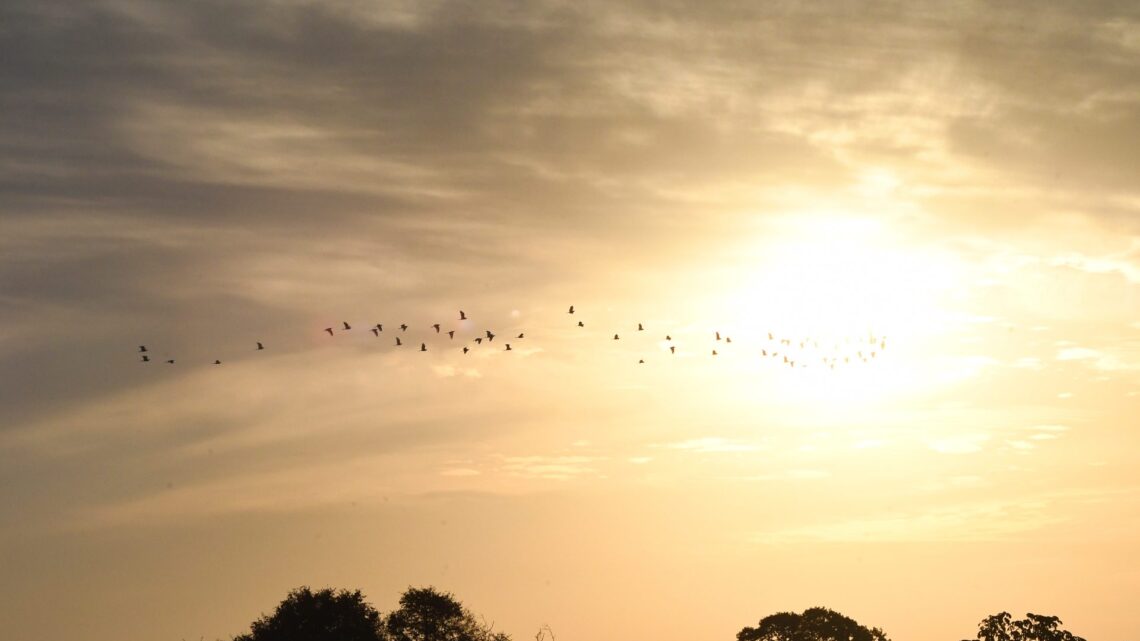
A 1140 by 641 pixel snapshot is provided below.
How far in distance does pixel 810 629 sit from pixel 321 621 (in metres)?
66.1

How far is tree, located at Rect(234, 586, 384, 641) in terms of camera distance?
439 feet

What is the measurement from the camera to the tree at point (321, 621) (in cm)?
13375

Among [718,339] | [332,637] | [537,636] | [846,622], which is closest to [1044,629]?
[846,622]

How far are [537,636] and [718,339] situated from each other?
85.0 metres

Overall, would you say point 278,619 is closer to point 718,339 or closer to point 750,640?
point 750,640

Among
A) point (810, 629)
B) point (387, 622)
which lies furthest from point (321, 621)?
point (810, 629)

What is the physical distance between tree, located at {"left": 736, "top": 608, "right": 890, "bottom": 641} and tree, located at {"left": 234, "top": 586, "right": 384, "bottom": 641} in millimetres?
54631

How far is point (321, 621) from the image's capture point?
5315 inches

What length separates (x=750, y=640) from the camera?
16412cm

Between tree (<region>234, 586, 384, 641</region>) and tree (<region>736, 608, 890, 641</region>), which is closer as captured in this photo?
tree (<region>234, 586, 384, 641</region>)

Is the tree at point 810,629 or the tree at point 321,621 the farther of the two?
the tree at point 810,629

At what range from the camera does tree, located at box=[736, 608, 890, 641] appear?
16300 cm

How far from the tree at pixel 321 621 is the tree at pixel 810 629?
54.6m

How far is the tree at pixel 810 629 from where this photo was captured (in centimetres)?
16300
